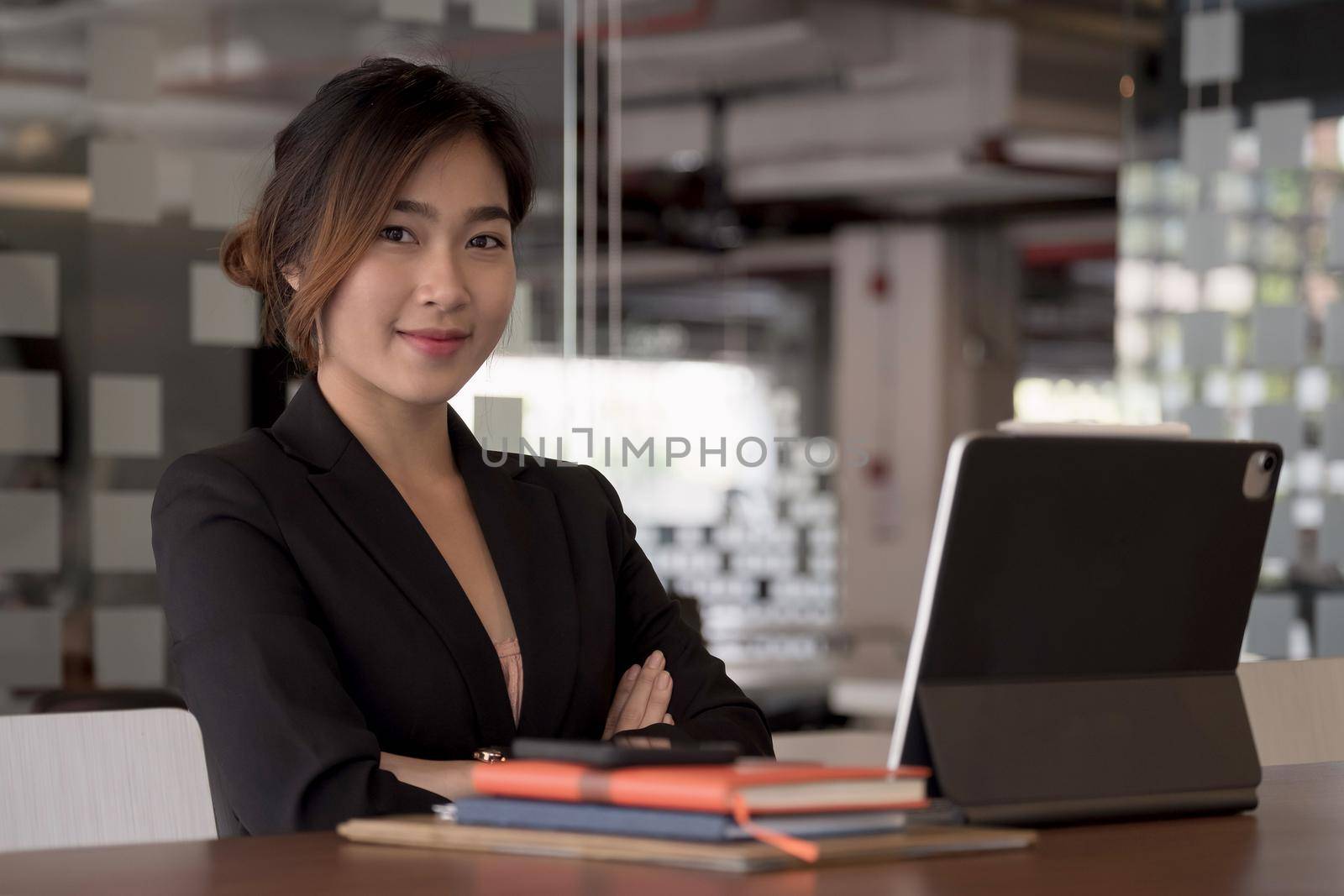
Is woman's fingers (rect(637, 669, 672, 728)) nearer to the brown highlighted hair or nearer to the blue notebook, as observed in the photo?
the brown highlighted hair

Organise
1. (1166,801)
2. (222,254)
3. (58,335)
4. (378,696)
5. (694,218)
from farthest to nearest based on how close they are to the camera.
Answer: (694,218) < (58,335) < (222,254) < (378,696) < (1166,801)

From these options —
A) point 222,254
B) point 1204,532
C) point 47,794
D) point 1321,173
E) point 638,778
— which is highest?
point 1321,173

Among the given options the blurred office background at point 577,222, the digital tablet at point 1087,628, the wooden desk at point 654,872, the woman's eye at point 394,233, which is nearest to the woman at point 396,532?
the woman's eye at point 394,233

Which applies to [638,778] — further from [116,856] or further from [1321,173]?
[1321,173]

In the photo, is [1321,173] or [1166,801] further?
[1321,173]

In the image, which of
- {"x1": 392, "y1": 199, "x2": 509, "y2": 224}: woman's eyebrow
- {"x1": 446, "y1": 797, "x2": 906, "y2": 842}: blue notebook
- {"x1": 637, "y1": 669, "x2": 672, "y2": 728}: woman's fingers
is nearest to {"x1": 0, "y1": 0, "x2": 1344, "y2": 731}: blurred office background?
{"x1": 392, "y1": 199, "x2": 509, "y2": 224}: woman's eyebrow

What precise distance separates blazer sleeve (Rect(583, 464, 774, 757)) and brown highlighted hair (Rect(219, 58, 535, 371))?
17.7 inches

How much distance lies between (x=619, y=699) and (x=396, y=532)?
1.12 feet

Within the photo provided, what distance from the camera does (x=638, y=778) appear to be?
3.63 ft

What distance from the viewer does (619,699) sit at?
1.99m

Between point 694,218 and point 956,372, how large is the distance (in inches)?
74.1

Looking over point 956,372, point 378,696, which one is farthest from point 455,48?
point 956,372

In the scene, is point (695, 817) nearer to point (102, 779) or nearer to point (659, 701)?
point (102, 779)

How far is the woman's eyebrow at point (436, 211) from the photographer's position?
1870 mm
